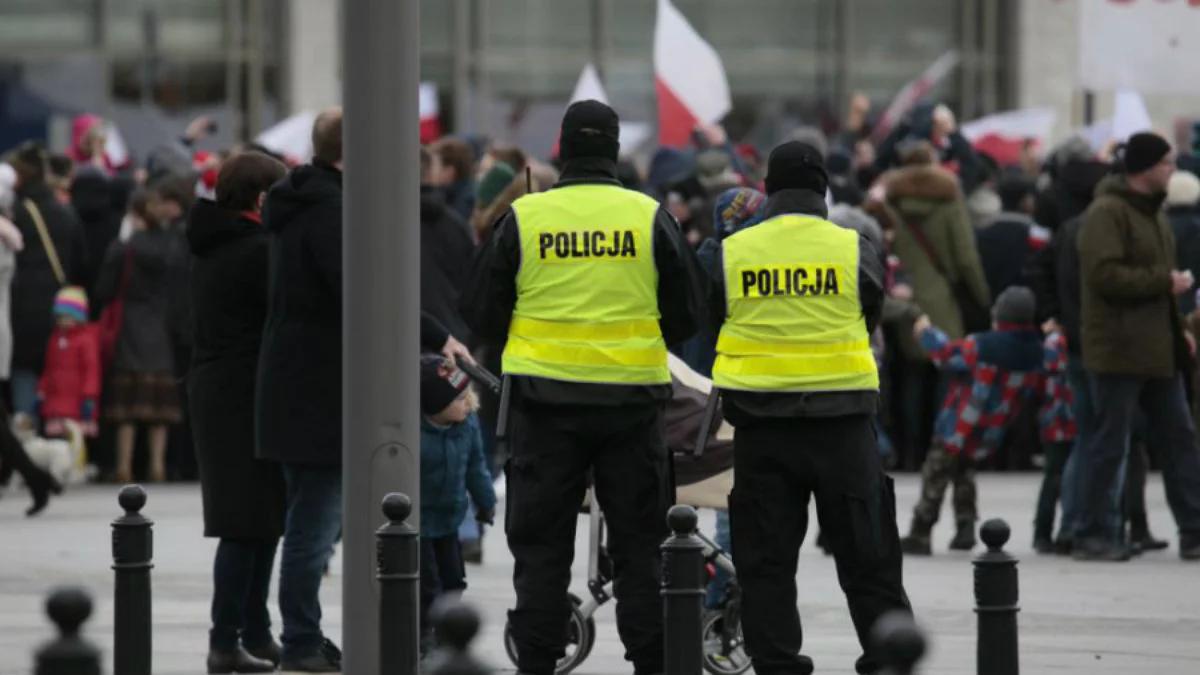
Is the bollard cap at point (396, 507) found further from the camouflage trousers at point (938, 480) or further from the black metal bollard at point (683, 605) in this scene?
the camouflage trousers at point (938, 480)

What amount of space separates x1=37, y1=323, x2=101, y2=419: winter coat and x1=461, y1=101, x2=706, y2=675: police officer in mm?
10421

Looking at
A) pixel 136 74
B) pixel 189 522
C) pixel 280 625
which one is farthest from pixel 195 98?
pixel 280 625

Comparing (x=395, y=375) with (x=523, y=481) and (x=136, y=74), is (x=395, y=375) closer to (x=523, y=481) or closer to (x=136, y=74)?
(x=523, y=481)

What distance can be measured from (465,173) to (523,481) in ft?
25.1

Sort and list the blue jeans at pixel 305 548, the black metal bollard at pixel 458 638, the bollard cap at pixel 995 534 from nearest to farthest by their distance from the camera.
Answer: the black metal bollard at pixel 458 638
the bollard cap at pixel 995 534
the blue jeans at pixel 305 548

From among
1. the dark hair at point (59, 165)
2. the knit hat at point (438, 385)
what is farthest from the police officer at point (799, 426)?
the dark hair at point (59, 165)

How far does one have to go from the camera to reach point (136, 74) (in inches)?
1275

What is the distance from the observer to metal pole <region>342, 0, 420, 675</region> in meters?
9.50

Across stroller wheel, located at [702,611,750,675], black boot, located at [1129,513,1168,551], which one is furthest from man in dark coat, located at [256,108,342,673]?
black boot, located at [1129,513,1168,551]

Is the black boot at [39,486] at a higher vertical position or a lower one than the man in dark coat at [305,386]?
lower

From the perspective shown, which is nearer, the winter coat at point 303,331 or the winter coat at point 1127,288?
the winter coat at point 303,331

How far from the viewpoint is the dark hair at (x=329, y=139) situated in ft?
36.2

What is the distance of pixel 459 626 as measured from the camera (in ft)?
18.2

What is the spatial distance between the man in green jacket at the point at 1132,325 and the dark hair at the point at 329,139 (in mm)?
4871
